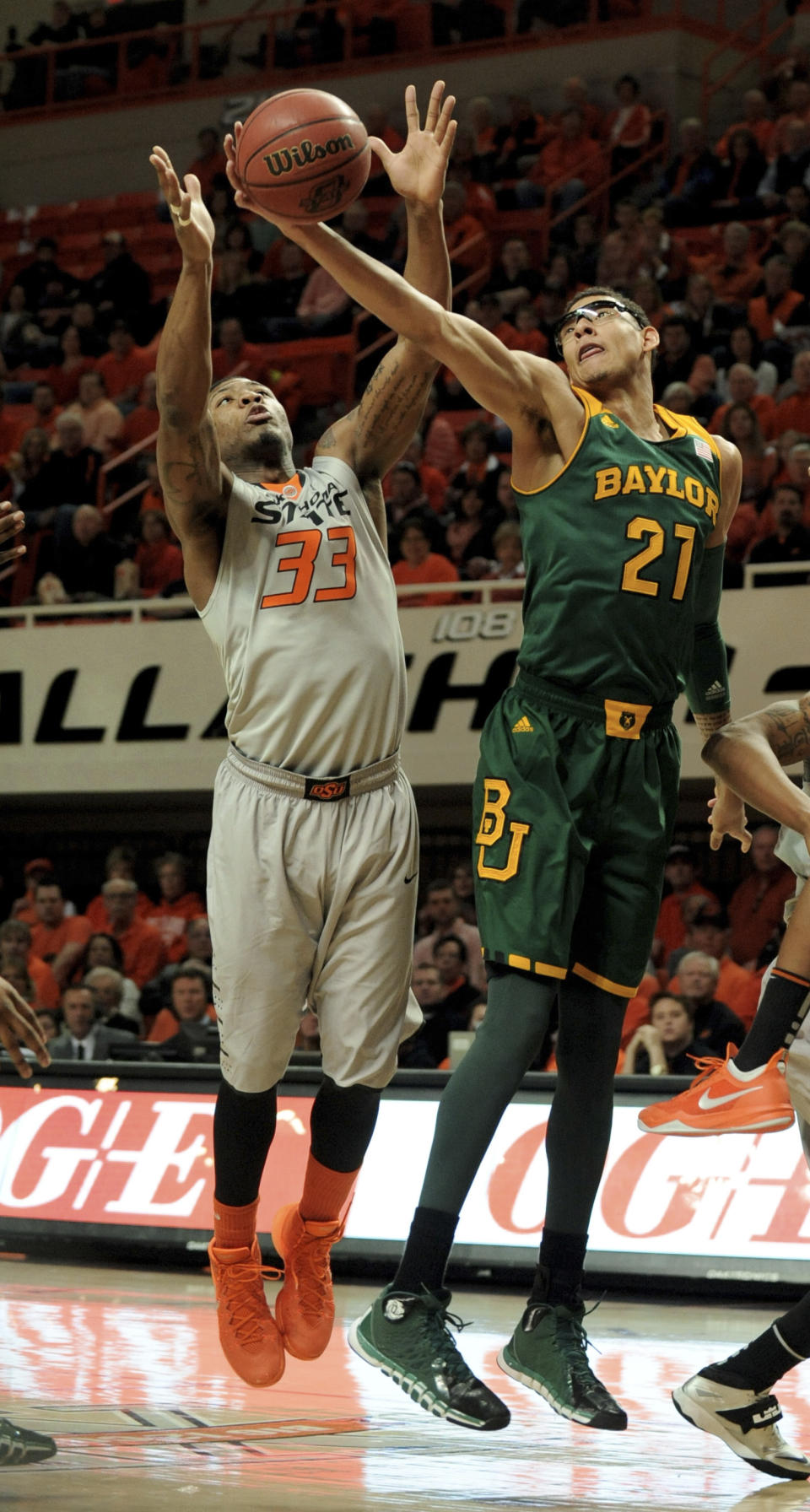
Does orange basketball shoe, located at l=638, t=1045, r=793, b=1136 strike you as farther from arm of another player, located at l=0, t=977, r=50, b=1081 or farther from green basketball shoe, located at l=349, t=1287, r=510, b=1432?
arm of another player, located at l=0, t=977, r=50, b=1081

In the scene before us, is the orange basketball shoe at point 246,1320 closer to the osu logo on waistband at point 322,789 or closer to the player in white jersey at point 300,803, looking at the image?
the player in white jersey at point 300,803

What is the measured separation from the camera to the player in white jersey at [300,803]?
4.61m

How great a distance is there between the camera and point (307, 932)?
15.3 feet

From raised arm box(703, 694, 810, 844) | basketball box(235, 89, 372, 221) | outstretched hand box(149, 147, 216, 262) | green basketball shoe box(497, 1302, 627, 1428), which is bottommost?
green basketball shoe box(497, 1302, 627, 1428)

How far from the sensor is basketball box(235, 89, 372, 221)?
4.43m

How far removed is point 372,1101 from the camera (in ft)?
15.6

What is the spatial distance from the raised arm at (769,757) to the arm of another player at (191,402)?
1.42 metres

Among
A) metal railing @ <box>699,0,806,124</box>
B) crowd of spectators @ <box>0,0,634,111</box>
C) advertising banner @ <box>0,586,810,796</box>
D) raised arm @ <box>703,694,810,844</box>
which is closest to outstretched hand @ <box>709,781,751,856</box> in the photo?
raised arm @ <box>703,694,810,844</box>

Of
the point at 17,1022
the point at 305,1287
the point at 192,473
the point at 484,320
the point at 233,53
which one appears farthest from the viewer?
the point at 233,53

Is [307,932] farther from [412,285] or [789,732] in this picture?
[412,285]

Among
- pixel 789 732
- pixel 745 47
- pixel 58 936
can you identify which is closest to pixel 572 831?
pixel 789 732

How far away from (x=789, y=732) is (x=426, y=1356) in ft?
6.15

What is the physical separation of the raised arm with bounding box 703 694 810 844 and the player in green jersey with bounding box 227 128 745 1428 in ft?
0.86

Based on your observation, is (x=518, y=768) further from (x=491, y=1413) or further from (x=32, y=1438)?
(x=32, y=1438)
